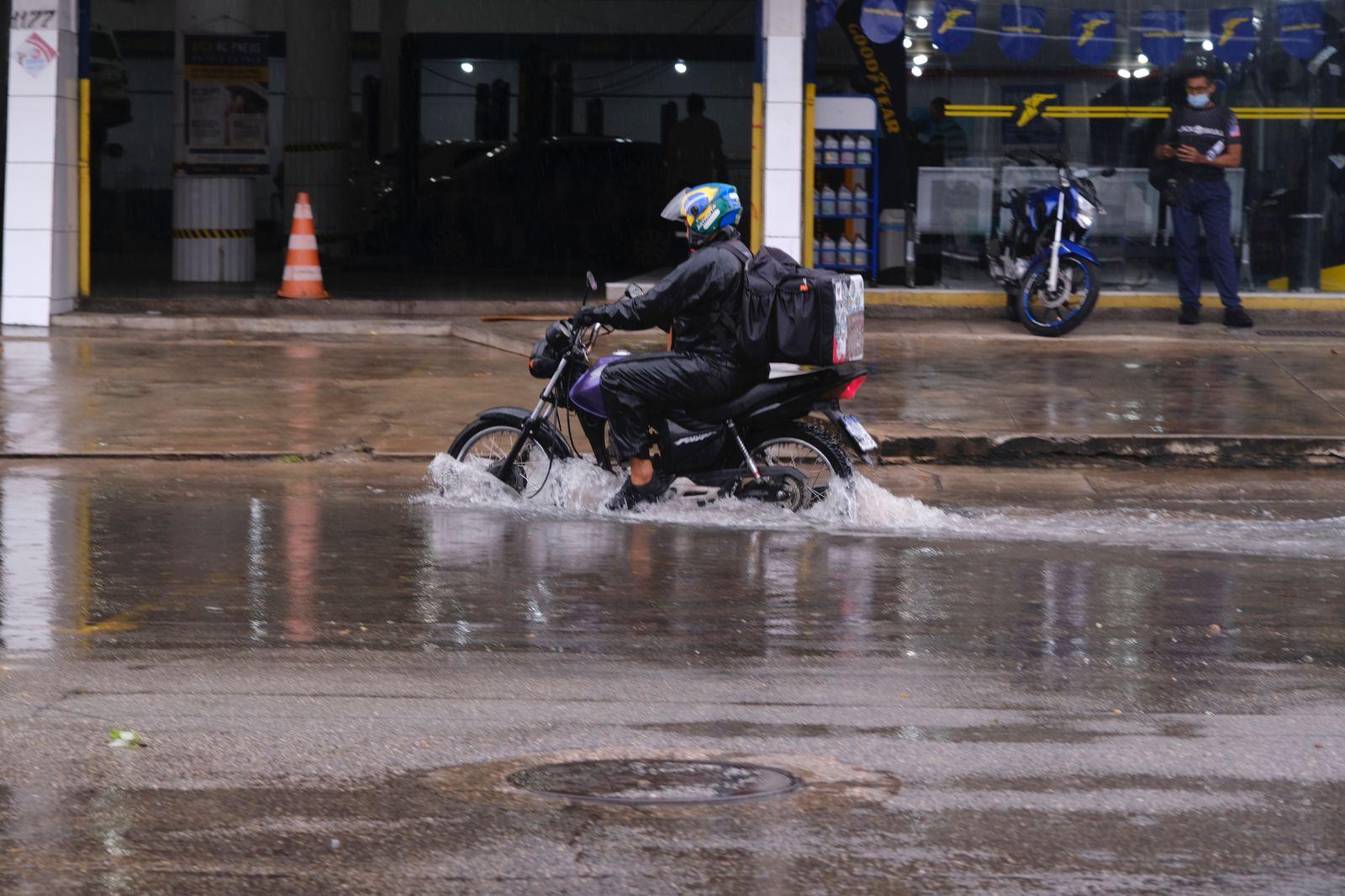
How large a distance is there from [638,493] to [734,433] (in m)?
0.60

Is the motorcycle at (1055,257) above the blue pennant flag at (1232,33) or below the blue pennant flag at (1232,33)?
below

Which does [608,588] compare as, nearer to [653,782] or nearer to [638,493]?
[638,493]

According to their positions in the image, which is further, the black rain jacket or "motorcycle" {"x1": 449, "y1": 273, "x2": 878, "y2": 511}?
"motorcycle" {"x1": 449, "y1": 273, "x2": 878, "y2": 511}

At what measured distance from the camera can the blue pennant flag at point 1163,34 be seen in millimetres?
15805

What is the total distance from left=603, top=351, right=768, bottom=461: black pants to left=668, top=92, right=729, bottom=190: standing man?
39.6 feet

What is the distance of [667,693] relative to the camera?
229 inches

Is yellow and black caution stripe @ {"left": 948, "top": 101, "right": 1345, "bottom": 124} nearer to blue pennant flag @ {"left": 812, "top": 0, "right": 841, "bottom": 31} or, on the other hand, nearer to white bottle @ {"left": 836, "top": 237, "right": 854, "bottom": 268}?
blue pennant flag @ {"left": 812, "top": 0, "right": 841, "bottom": 31}

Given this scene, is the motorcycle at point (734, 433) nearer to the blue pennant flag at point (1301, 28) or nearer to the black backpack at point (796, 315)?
the black backpack at point (796, 315)

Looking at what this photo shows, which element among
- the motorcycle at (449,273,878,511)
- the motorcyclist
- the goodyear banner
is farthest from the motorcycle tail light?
the goodyear banner

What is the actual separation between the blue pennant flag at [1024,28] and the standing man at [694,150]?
16.8 feet

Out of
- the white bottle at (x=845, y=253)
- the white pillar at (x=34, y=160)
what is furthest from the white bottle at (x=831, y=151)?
the white pillar at (x=34, y=160)

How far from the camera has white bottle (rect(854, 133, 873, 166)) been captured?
1619cm

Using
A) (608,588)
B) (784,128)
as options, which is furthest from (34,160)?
(608,588)

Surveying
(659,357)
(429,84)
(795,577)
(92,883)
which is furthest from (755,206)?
(429,84)
